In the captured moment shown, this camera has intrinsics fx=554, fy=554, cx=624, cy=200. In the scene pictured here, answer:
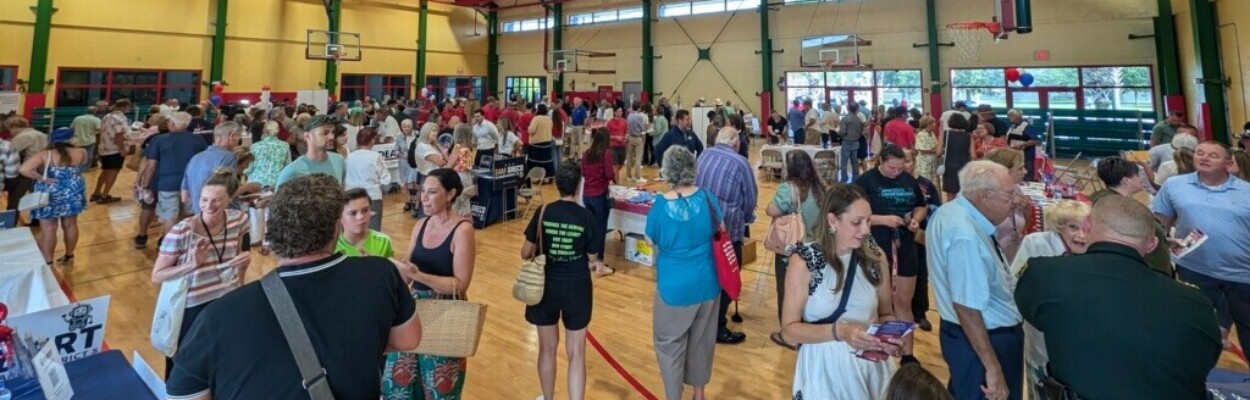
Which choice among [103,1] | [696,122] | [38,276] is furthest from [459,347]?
[103,1]

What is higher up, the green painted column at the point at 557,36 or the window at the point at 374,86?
the green painted column at the point at 557,36

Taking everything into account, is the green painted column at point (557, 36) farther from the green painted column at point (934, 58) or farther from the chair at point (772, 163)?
the green painted column at point (934, 58)

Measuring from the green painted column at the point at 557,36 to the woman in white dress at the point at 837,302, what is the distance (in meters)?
19.9

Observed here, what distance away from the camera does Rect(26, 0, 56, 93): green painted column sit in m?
12.7

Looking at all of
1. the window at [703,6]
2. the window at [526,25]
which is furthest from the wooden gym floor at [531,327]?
the window at [526,25]

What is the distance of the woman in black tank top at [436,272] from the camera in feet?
7.39

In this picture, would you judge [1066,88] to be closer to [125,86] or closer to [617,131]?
[617,131]

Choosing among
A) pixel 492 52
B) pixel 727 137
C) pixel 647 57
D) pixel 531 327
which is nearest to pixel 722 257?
pixel 727 137

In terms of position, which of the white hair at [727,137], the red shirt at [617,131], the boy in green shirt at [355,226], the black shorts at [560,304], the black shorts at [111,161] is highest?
the red shirt at [617,131]

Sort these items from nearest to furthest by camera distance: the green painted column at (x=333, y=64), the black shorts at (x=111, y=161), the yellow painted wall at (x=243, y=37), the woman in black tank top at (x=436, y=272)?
the woman in black tank top at (x=436, y=272) → the black shorts at (x=111, y=161) → the yellow painted wall at (x=243, y=37) → the green painted column at (x=333, y=64)

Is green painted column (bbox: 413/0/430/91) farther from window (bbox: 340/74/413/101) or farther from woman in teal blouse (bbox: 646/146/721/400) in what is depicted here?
woman in teal blouse (bbox: 646/146/721/400)

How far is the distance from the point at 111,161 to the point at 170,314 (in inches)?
329

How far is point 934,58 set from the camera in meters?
14.6

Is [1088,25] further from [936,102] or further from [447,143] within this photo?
[447,143]
